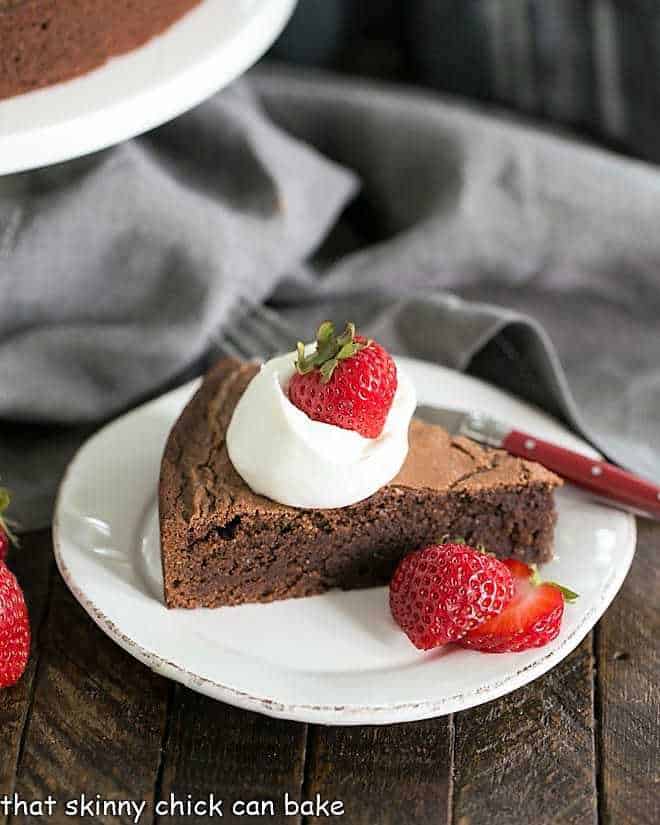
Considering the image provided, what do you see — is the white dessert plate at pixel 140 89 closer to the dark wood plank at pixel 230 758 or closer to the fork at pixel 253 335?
the fork at pixel 253 335

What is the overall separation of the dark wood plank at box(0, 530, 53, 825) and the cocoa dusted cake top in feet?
0.94

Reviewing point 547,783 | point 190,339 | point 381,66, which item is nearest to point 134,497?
point 190,339

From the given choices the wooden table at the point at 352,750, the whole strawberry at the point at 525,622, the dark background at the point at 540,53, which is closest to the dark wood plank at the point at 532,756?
the wooden table at the point at 352,750

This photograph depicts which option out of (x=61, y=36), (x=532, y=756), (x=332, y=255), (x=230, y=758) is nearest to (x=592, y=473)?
(x=532, y=756)

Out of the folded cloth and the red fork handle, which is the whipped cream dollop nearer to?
the red fork handle

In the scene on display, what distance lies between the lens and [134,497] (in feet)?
6.61

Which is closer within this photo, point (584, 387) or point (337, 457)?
point (337, 457)

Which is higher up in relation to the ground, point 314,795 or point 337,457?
point 337,457

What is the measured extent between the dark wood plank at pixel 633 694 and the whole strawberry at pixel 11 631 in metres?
0.81

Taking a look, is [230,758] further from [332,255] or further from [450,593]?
[332,255]

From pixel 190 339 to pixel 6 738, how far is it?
2.77ft

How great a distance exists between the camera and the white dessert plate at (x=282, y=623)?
1.67m

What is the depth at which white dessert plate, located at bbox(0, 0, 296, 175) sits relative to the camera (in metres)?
1.90

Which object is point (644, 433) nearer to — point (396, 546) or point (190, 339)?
point (396, 546)
